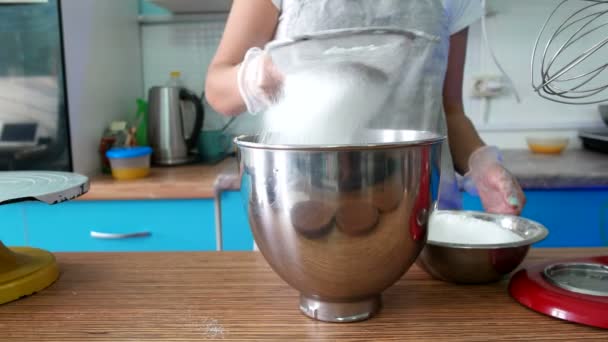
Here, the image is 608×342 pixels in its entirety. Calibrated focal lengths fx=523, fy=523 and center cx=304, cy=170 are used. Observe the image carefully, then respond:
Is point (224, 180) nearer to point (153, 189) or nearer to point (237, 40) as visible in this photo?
point (153, 189)

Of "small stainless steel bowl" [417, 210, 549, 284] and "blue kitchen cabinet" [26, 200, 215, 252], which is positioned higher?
"small stainless steel bowl" [417, 210, 549, 284]

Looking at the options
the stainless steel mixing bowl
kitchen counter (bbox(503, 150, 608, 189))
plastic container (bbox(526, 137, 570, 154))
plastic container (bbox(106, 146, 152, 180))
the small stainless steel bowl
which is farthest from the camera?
plastic container (bbox(526, 137, 570, 154))

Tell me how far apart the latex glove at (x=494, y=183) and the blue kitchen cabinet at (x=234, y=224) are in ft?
2.10

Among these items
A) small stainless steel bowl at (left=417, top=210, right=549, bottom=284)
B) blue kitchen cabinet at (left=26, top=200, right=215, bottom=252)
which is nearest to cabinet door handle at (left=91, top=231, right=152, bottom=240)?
blue kitchen cabinet at (left=26, top=200, right=215, bottom=252)

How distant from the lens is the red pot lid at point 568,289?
42cm

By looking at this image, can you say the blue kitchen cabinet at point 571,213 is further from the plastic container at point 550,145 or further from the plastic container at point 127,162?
→ the plastic container at point 127,162

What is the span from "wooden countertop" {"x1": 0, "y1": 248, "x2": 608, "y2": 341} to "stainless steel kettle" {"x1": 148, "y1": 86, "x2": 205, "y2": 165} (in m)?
1.03

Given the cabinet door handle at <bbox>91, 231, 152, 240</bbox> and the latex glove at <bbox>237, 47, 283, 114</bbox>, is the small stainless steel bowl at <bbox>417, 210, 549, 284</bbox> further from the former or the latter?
the cabinet door handle at <bbox>91, 231, 152, 240</bbox>

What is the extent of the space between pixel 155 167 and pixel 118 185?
289mm

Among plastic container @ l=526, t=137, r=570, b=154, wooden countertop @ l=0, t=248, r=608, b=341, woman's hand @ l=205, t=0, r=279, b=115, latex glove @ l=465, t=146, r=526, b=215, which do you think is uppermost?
woman's hand @ l=205, t=0, r=279, b=115

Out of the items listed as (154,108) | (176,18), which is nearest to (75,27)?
(154,108)

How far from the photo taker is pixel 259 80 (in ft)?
1.92

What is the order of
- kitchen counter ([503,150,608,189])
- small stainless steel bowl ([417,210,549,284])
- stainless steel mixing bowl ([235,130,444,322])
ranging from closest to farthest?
stainless steel mixing bowl ([235,130,444,322]), small stainless steel bowl ([417,210,549,284]), kitchen counter ([503,150,608,189])

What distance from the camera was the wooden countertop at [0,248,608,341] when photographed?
42cm
